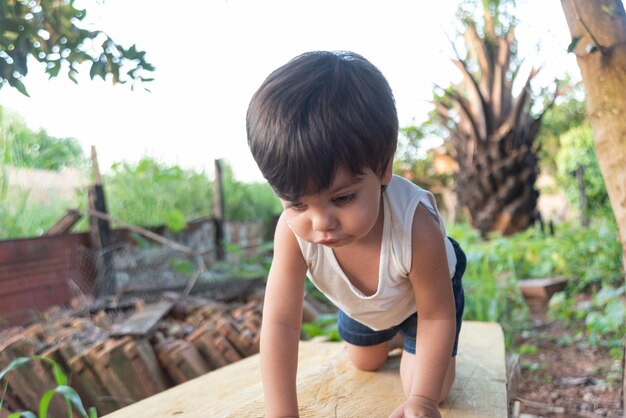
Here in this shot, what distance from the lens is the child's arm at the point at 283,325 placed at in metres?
1.35

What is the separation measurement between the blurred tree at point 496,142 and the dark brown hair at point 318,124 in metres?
5.15

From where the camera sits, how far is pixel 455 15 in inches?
163

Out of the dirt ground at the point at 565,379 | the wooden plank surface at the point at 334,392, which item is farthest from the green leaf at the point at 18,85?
the dirt ground at the point at 565,379

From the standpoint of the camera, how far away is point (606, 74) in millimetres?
1432

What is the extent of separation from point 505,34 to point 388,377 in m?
4.42

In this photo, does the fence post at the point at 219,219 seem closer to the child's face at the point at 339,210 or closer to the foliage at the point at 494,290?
the foliage at the point at 494,290

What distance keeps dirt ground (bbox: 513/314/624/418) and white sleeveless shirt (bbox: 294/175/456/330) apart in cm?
81

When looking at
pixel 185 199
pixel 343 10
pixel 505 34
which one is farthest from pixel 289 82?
pixel 505 34

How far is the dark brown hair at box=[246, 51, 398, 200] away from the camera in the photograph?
1.04 meters

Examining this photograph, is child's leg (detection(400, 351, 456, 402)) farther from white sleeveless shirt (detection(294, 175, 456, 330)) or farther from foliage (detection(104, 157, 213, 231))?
foliage (detection(104, 157, 213, 231))

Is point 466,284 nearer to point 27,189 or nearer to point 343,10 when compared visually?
point 343,10

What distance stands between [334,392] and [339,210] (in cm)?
71


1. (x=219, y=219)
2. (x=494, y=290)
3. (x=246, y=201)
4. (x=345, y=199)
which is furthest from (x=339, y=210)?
(x=246, y=201)

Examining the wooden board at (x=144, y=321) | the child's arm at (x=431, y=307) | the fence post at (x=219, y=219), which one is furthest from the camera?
the fence post at (x=219, y=219)
